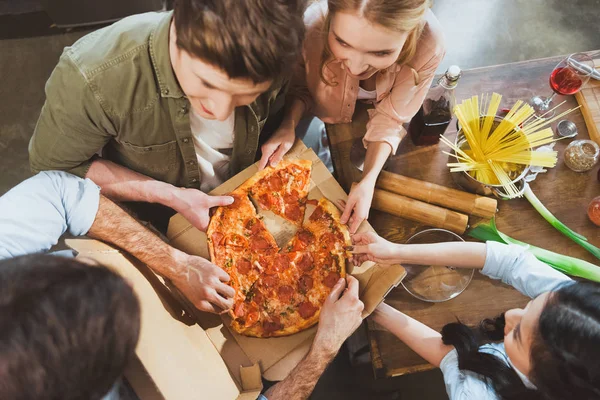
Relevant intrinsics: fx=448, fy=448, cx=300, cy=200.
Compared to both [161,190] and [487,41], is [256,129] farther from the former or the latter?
[487,41]

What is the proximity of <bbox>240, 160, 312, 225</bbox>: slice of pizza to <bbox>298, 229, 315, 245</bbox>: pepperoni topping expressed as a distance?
48 millimetres

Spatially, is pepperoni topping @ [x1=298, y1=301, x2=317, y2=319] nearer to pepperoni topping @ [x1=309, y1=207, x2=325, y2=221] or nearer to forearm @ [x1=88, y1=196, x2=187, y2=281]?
pepperoni topping @ [x1=309, y1=207, x2=325, y2=221]

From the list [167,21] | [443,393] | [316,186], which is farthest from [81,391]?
[443,393]

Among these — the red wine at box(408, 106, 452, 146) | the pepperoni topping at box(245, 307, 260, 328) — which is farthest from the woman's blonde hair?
the pepperoni topping at box(245, 307, 260, 328)

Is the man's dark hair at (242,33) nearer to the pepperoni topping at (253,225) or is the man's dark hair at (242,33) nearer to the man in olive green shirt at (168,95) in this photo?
the man in olive green shirt at (168,95)

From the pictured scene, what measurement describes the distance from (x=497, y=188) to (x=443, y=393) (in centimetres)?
136

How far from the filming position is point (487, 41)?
11.2 ft

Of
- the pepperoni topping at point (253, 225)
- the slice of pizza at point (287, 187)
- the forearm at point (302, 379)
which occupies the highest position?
the slice of pizza at point (287, 187)

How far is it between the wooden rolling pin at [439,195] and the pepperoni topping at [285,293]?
57 cm

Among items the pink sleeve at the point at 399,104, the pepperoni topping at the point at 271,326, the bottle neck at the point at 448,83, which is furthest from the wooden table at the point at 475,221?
the pepperoni topping at the point at 271,326

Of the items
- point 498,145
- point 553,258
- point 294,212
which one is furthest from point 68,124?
point 553,258

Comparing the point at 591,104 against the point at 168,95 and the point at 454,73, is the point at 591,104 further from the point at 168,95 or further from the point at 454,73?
the point at 168,95

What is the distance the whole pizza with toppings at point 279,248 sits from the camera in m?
1.84

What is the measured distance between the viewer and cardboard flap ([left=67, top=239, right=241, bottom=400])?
4.33 feet
